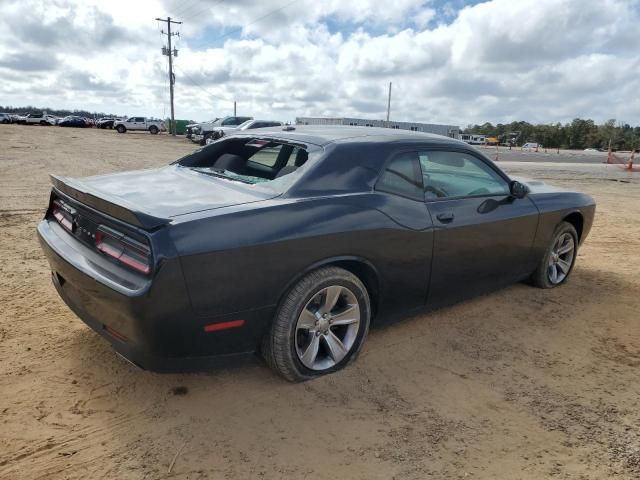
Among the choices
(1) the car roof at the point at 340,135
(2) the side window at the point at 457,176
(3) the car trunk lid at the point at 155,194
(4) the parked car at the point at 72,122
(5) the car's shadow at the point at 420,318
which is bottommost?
(5) the car's shadow at the point at 420,318

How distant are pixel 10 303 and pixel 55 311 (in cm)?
41

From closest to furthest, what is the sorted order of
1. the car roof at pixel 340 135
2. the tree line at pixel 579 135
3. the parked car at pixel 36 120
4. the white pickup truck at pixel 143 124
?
the car roof at pixel 340 135 < the white pickup truck at pixel 143 124 < the parked car at pixel 36 120 < the tree line at pixel 579 135

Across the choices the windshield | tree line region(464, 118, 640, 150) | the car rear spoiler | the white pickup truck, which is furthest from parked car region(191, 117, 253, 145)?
tree line region(464, 118, 640, 150)

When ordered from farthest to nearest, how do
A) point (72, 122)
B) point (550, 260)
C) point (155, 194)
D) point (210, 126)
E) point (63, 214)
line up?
point (72, 122)
point (210, 126)
point (550, 260)
point (63, 214)
point (155, 194)

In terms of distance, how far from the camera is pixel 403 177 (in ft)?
10.7

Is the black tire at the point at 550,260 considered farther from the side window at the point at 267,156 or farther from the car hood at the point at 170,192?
the car hood at the point at 170,192

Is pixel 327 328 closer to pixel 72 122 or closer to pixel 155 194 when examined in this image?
pixel 155 194

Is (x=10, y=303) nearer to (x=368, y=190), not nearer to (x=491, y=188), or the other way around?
(x=368, y=190)

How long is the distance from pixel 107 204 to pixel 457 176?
251cm

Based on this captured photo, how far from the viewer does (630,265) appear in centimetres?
561

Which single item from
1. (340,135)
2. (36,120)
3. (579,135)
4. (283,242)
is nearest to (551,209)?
(340,135)

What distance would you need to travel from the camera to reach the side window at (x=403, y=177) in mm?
3168

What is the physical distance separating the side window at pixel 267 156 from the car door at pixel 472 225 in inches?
42.0

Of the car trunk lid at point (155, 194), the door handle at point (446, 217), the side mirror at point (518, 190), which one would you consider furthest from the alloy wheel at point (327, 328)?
the side mirror at point (518, 190)
